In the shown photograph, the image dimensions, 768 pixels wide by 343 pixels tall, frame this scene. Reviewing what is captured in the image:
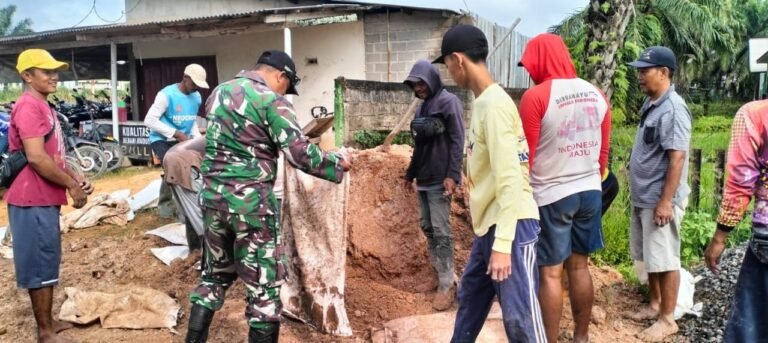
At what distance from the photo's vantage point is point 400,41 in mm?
9875

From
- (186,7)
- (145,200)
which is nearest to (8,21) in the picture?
(186,7)

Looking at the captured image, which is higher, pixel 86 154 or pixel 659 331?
pixel 86 154

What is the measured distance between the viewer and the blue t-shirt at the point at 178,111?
18.7 ft

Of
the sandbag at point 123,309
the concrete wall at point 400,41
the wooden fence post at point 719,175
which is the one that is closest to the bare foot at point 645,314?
the wooden fence post at point 719,175

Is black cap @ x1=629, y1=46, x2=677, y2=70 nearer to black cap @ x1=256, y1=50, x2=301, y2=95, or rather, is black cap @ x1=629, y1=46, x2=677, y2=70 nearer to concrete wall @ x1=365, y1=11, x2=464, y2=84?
black cap @ x1=256, y1=50, x2=301, y2=95

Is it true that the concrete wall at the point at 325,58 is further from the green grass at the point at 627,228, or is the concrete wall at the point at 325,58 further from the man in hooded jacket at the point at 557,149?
the man in hooded jacket at the point at 557,149

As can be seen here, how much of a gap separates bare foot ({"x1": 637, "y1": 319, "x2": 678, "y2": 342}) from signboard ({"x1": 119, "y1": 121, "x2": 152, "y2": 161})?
33.1ft

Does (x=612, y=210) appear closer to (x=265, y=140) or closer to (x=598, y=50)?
(x=598, y=50)

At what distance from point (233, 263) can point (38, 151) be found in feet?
4.45

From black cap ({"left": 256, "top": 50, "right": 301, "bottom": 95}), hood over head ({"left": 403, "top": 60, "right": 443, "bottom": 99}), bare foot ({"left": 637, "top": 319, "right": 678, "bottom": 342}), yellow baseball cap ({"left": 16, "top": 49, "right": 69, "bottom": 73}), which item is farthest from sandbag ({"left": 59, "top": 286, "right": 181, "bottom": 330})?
bare foot ({"left": 637, "top": 319, "right": 678, "bottom": 342})

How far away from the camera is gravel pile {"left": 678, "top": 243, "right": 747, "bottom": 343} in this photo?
364cm

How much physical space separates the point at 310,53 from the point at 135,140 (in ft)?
13.3

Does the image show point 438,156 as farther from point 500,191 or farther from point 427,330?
point 500,191

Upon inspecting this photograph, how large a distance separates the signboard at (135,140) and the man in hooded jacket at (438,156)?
8.77 meters
